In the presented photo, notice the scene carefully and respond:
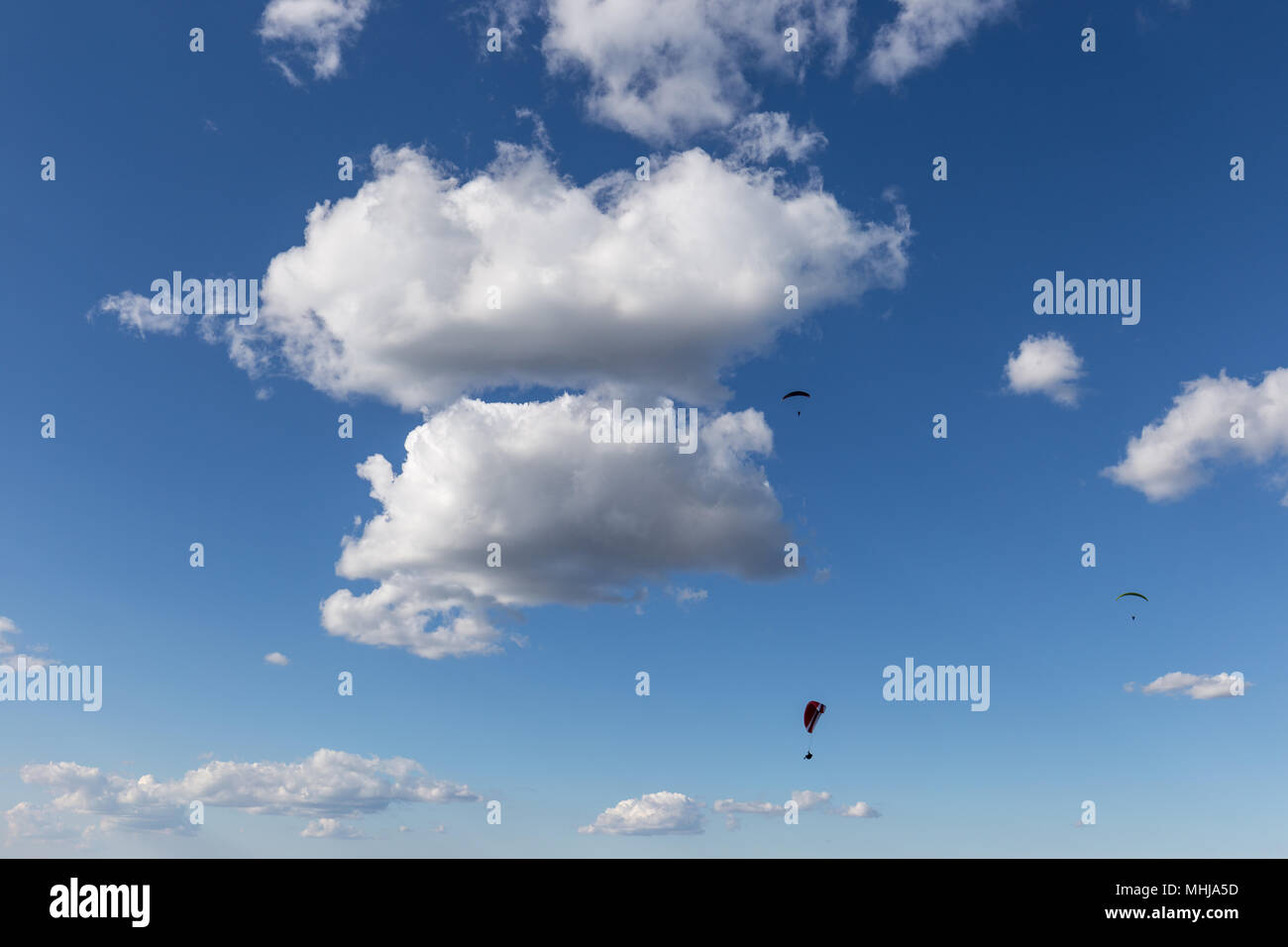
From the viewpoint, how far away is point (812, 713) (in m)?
132

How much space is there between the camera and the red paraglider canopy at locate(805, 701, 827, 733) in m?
130

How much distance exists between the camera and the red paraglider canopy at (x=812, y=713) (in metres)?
130
